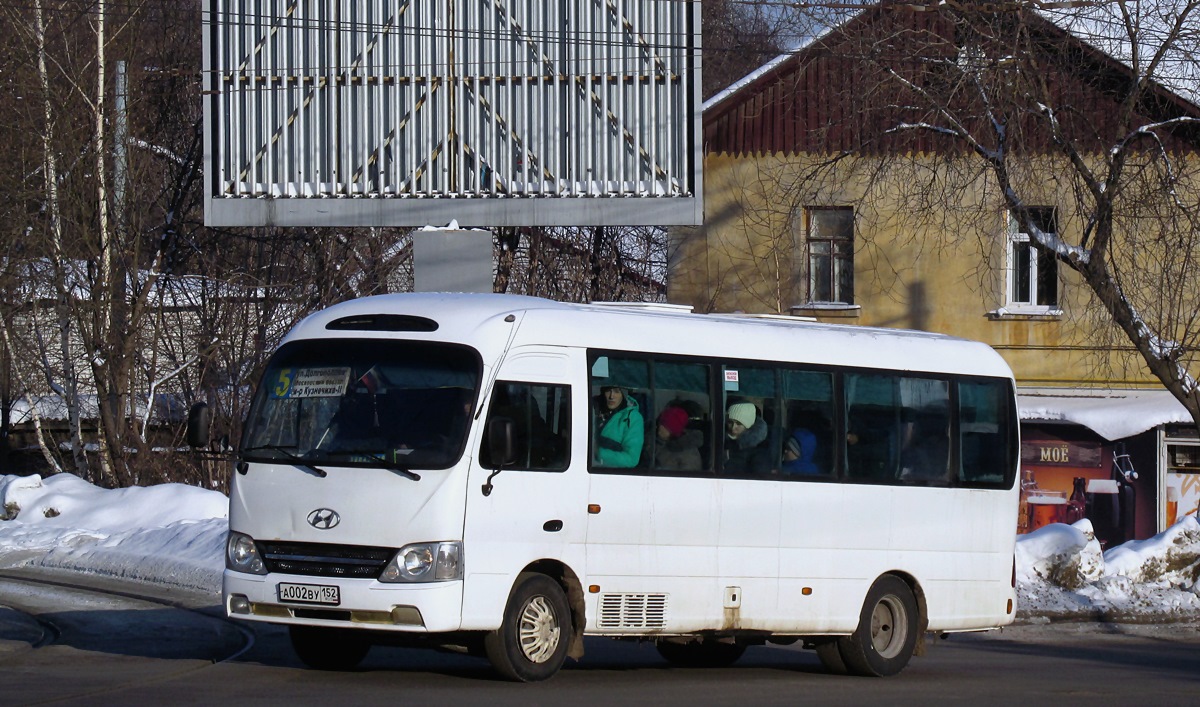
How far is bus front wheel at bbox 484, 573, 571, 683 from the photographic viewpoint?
31.3ft

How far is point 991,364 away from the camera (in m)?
13.0

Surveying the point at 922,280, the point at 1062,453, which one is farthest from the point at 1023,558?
the point at 922,280

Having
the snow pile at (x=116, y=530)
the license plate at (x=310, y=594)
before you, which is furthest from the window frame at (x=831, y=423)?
the snow pile at (x=116, y=530)

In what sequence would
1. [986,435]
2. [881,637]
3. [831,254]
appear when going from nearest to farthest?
[881,637]
[986,435]
[831,254]

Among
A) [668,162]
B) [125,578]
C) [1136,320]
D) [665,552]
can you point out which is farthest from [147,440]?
[665,552]

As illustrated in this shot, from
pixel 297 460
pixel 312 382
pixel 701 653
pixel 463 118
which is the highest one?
pixel 463 118

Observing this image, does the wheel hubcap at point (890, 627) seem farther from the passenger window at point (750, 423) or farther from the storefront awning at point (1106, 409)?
the storefront awning at point (1106, 409)

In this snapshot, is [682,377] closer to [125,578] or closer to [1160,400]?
[125,578]

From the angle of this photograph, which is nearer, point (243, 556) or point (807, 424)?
point (243, 556)

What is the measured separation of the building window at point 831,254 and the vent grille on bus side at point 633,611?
16.2 m

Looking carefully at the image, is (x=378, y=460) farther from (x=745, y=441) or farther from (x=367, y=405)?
(x=745, y=441)

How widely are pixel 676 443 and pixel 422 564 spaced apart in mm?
2153

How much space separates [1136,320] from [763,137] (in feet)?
29.8

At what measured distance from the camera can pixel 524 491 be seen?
31.8 feet
